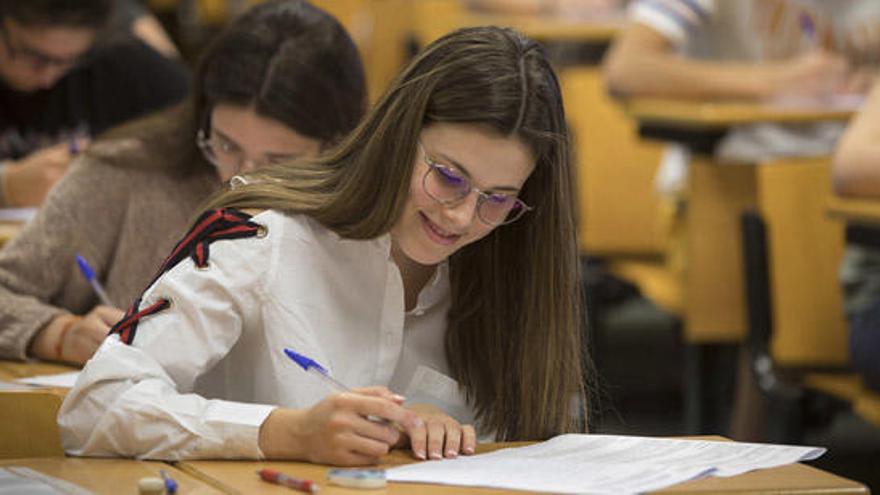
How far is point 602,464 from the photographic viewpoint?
165cm

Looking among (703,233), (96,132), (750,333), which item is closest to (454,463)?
(750,333)

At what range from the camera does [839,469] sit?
4.18 meters

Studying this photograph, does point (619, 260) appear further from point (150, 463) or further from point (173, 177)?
point (150, 463)

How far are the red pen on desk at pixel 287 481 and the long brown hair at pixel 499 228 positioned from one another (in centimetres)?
39

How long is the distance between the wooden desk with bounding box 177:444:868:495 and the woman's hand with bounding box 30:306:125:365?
0.61 meters

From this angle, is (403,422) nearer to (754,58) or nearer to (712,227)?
(712,227)

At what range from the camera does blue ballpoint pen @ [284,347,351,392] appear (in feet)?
5.92

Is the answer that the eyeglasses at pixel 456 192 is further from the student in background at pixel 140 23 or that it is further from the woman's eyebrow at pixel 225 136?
the student in background at pixel 140 23

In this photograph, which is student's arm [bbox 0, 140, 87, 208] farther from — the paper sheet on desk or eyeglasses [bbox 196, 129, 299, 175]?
the paper sheet on desk

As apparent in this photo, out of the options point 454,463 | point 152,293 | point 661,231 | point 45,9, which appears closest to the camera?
point 454,463

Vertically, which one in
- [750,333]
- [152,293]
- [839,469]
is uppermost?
[152,293]

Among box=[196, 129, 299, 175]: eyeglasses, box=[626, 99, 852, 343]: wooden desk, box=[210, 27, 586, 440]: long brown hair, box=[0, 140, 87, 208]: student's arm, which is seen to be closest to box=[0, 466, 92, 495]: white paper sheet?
box=[210, 27, 586, 440]: long brown hair

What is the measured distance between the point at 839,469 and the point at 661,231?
2.70 feet

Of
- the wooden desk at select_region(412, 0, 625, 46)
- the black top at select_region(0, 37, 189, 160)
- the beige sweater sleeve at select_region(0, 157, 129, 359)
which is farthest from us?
the wooden desk at select_region(412, 0, 625, 46)
